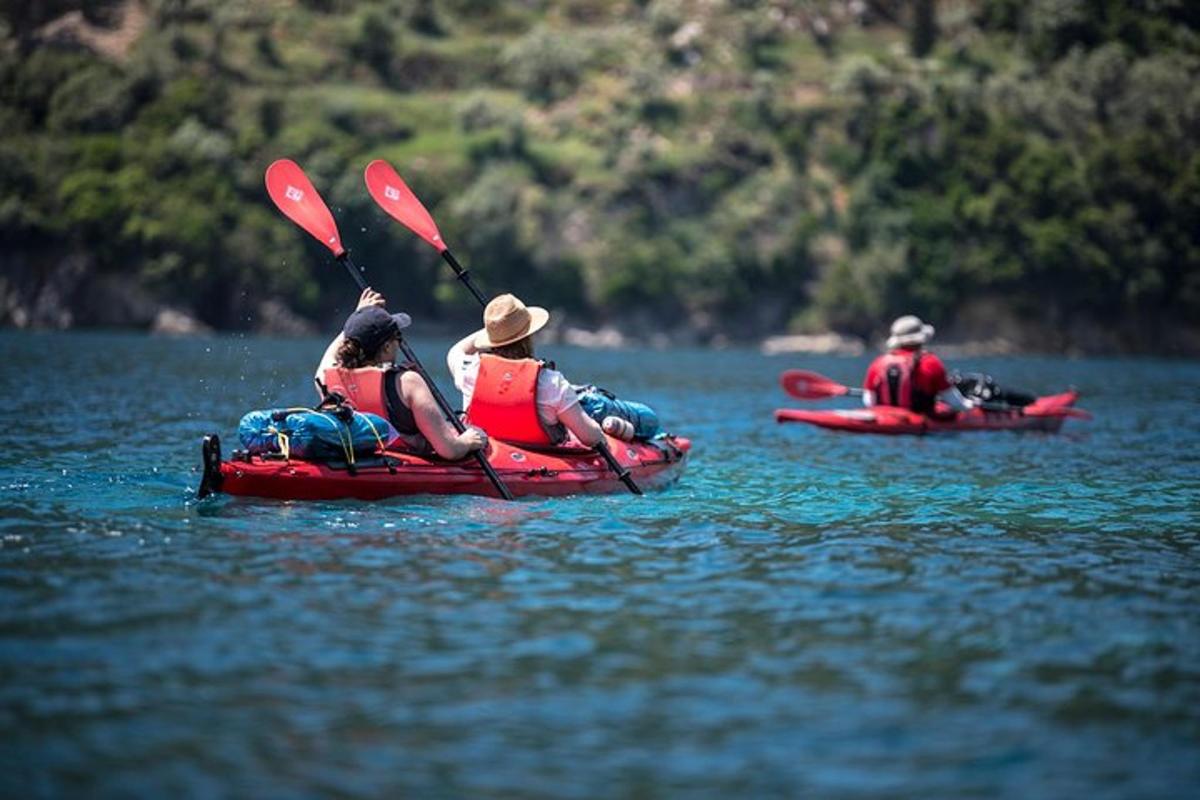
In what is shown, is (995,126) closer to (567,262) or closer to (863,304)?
(863,304)

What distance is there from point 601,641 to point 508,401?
5.93 meters

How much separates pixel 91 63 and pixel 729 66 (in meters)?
35.8

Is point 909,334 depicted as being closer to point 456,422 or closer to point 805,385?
point 805,385

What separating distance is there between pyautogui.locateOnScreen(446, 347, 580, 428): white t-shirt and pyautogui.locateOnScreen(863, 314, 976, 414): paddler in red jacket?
968 cm

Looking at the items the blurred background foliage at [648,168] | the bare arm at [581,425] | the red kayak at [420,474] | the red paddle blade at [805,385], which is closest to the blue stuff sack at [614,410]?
the red kayak at [420,474]

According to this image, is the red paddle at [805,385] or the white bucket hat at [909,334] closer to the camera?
the white bucket hat at [909,334]

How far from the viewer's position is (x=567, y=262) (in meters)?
84.1

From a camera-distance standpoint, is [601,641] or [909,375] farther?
[909,375]

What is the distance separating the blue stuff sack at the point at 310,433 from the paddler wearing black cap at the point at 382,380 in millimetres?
287

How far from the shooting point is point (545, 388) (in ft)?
50.2

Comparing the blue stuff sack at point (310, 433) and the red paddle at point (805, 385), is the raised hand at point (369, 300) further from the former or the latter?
the red paddle at point (805, 385)

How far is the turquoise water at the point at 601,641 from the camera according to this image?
7.42m

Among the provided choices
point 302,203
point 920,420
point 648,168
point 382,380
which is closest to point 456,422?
point 382,380

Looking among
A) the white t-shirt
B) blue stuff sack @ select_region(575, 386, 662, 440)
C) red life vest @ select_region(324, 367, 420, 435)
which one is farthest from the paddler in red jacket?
red life vest @ select_region(324, 367, 420, 435)
